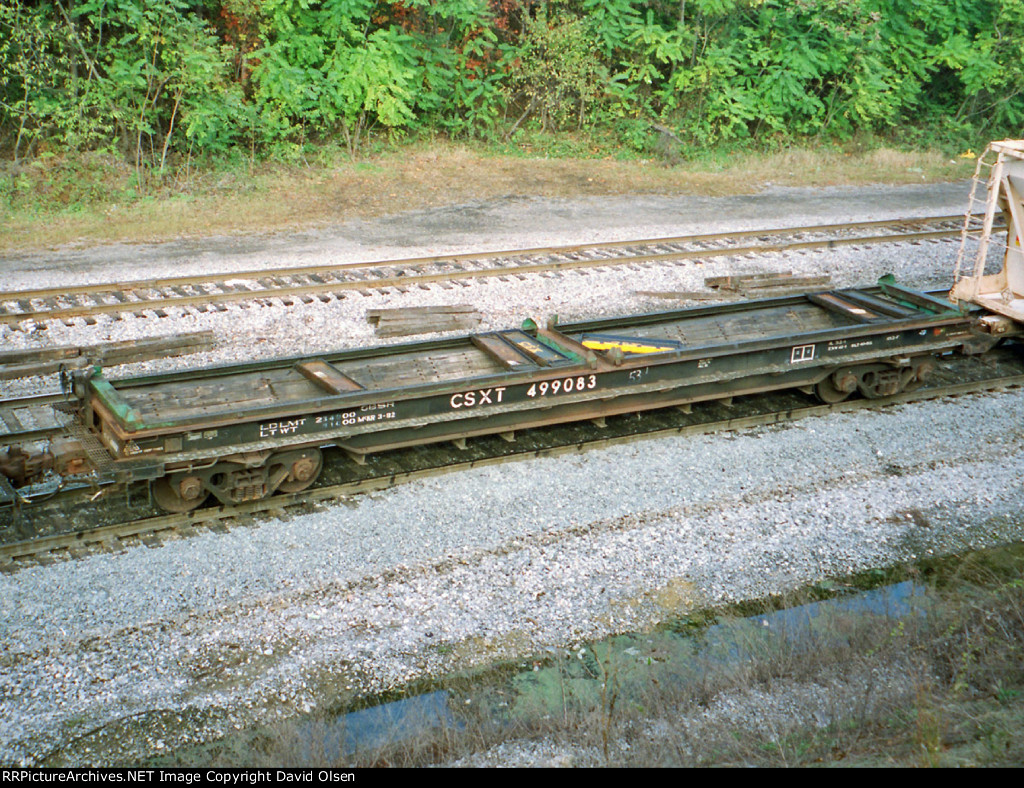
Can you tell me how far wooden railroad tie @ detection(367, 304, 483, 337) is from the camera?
531 inches

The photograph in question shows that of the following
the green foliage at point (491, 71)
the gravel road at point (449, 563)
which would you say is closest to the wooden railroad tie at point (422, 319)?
the gravel road at point (449, 563)

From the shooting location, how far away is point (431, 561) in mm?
8352

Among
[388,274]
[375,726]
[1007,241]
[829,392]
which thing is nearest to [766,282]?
[1007,241]

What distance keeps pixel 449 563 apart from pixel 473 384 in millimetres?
1969

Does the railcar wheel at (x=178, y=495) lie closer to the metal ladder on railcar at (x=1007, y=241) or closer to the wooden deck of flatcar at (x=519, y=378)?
the wooden deck of flatcar at (x=519, y=378)

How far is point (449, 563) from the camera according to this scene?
8312 mm

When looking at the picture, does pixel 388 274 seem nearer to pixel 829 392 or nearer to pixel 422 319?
pixel 422 319

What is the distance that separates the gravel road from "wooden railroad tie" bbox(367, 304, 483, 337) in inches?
15.5

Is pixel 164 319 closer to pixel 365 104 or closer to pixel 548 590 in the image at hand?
pixel 548 590

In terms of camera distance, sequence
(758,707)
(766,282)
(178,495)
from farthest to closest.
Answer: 1. (766,282)
2. (178,495)
3. (758,707)

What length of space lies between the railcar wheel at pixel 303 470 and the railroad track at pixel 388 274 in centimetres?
531

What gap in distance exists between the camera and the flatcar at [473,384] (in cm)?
845

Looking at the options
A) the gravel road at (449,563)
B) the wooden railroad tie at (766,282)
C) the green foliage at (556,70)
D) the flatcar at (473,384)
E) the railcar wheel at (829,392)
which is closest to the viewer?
the gravel road at (449,563)
